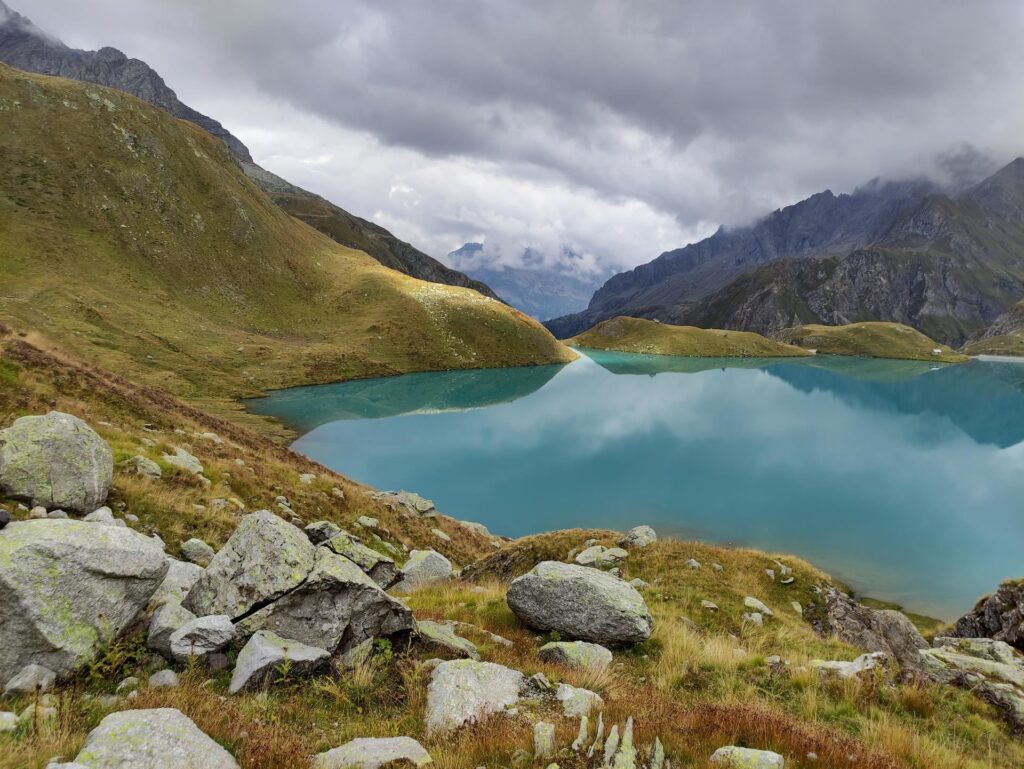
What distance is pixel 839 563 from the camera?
33906 mm

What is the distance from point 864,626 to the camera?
18.0 metres

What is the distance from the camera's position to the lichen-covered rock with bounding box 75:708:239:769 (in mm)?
4840

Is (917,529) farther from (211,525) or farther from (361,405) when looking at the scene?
(361,405)

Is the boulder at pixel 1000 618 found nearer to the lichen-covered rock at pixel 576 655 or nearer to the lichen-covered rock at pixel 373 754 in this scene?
the lichen-covered rock at pixel 576 655

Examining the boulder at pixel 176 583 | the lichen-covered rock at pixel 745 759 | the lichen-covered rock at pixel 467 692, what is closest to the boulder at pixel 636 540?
the lichen-covered rock at pixel 467 692

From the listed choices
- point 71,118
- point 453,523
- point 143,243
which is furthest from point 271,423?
point 71,118

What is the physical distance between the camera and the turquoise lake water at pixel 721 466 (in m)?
36.6

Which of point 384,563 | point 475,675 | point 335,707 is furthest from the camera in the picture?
point 384,563

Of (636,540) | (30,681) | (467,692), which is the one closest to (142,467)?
(30,681)

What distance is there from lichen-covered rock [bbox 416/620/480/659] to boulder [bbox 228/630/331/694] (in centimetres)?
205

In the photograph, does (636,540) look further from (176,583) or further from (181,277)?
(181,277)

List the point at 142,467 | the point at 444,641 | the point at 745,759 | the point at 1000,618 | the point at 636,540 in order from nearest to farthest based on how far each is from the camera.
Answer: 1. the point at 745,759
2. the point at 444,641
3. the point at 142,467
4. the point at 1000,618
5. the point at 636,540

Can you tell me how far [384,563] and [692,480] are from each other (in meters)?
39.5

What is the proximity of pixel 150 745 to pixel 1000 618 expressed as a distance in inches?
1145
